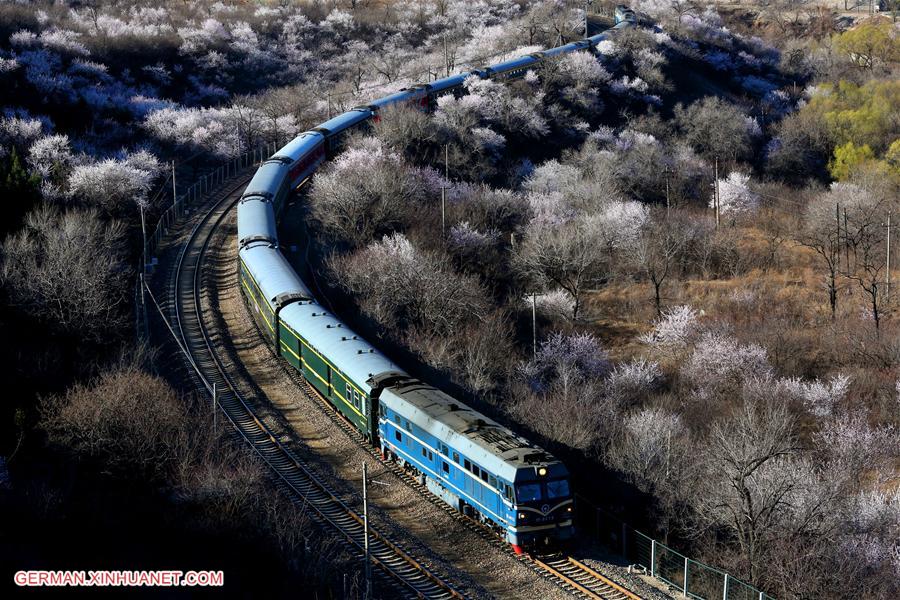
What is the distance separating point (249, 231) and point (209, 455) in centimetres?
2408

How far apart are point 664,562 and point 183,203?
54427 mm

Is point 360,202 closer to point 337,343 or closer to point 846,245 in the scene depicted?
point 337,343

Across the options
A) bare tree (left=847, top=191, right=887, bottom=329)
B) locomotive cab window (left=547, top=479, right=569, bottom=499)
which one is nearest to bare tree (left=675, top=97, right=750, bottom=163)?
bare tree (left=847, top=191, right=887, bottom=329)

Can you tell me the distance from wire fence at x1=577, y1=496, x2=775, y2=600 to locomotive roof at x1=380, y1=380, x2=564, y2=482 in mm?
3819

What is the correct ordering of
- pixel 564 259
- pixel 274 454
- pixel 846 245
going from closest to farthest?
1. pixel 274 454
2. pixel 564 259
3. pixel 846 245

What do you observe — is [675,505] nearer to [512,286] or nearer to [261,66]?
[512,286]

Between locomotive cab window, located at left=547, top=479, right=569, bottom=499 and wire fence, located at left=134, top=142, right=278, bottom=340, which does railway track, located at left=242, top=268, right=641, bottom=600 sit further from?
wire fence, located at left=134, top=142, right=278, bottom=340

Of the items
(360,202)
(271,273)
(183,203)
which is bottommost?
(183,203)

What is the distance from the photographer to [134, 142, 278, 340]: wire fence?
172 ft

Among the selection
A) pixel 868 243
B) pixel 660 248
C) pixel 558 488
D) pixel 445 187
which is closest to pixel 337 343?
pixel 558 488

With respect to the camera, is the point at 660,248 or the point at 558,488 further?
the point at 660,248

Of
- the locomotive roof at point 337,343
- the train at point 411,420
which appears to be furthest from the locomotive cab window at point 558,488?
the locomotive roof at point 337,343

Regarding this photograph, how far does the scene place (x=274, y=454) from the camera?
36.7 meters

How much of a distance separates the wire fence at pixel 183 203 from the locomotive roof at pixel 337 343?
10.3m
